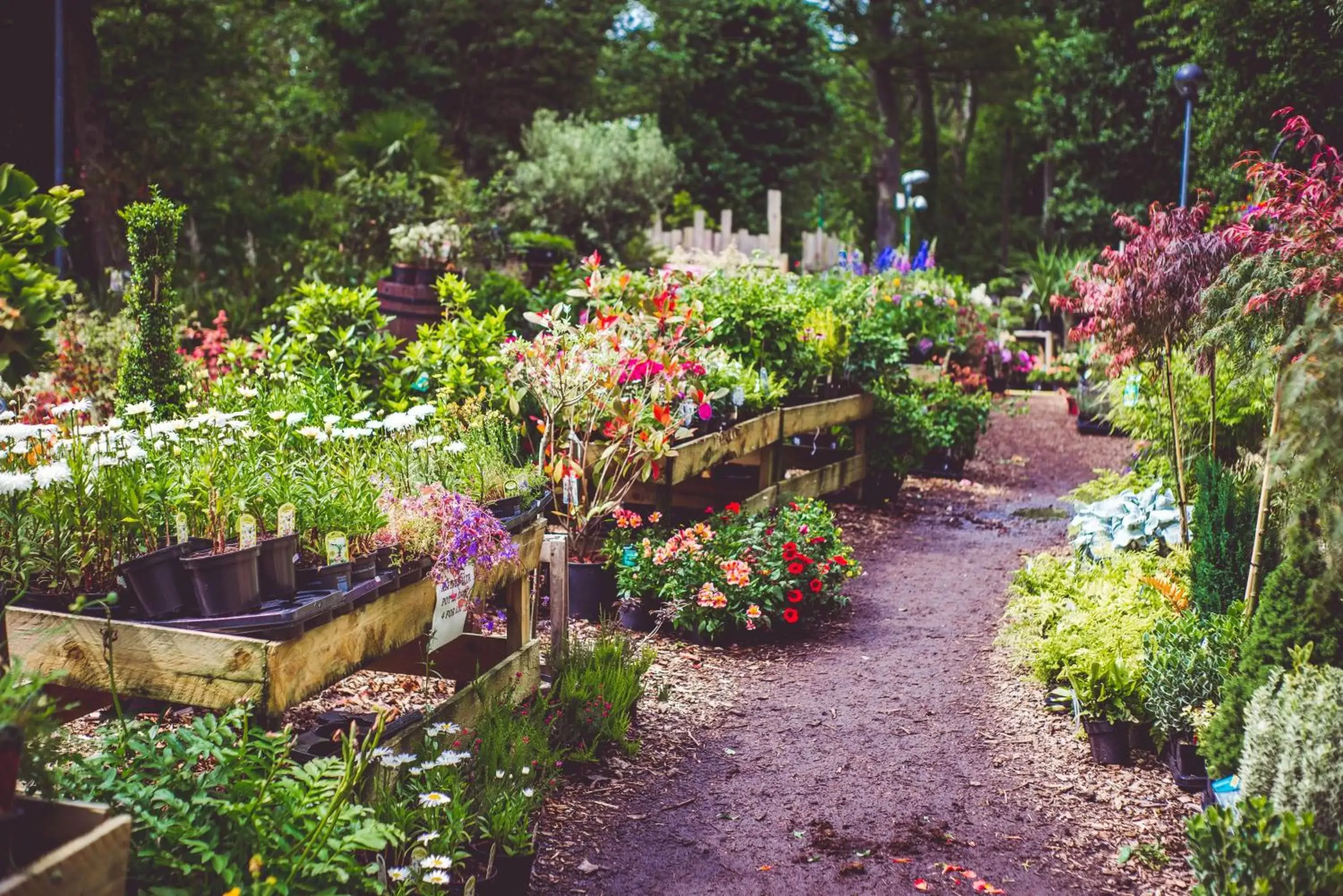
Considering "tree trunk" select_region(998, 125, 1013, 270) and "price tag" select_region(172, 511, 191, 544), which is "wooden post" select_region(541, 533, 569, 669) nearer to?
"price tag" select_region(172, 511, 191, 544)

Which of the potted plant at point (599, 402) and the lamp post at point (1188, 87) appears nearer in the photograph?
the potted plant at point (599, 402)

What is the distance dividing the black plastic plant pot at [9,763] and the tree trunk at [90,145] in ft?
37.1

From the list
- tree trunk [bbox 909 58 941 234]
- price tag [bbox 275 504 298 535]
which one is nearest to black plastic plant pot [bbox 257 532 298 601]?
price tag [bbox 275 504 298 535]

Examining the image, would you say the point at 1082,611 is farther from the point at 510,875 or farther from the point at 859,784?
the point at 510,875

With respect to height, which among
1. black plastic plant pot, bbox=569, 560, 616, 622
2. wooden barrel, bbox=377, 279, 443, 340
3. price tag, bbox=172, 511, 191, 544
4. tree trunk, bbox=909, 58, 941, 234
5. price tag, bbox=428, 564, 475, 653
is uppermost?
tree trunk, bbox=909, 58, 941, 234

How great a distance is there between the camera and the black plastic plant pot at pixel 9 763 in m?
1.85

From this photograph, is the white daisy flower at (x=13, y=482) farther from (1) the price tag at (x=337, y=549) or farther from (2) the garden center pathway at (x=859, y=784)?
(2) the garden center pathway at (x=859, y=784)

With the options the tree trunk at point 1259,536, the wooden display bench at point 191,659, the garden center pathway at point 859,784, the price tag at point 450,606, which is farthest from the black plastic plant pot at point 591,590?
the tree trunk at point 1259,536

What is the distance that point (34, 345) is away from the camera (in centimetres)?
243

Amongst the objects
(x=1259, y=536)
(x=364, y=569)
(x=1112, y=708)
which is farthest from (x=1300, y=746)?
(x=364, y=569)

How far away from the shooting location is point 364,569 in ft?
10.7

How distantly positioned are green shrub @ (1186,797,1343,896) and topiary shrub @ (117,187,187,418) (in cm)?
404

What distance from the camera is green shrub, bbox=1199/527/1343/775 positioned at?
3445 millimetres

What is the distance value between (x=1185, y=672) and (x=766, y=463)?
375 centimetres
